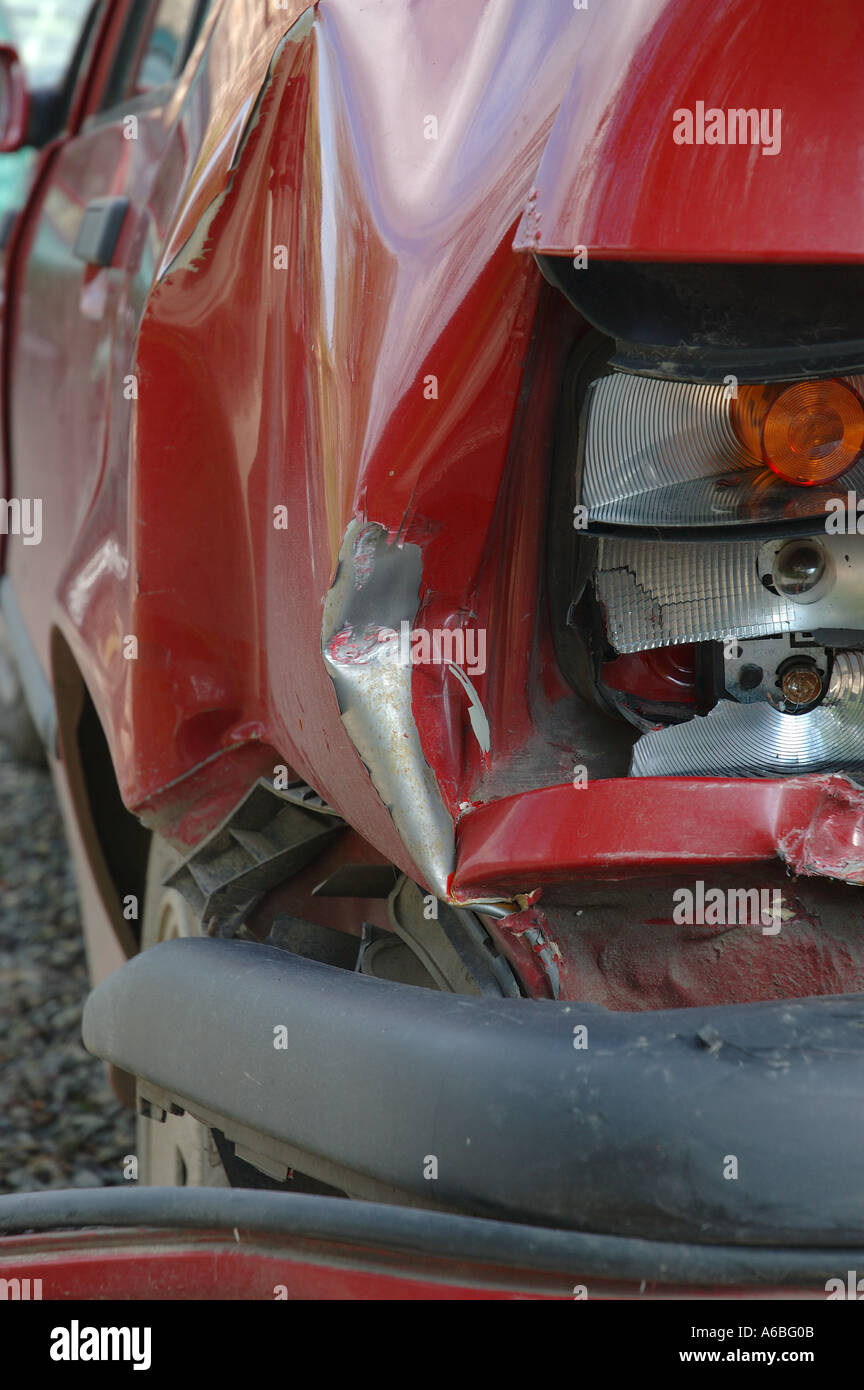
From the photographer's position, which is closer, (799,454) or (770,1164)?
(770,1164)

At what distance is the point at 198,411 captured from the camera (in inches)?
71.1

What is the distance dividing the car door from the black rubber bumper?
1.13 m

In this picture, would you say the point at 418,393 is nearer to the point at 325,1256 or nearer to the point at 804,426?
the point at 804,426

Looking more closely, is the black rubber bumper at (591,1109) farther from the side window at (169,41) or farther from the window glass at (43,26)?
the window glass at (43,26)

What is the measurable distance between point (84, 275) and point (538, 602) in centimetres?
157

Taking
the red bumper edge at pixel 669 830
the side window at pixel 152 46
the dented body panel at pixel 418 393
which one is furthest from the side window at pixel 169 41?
the red bumper edge at pixel 669 830

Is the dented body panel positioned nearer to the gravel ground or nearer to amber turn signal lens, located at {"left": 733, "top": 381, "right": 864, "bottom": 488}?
amber turn signal lens, located at {"left": 733, "top": 381, "right": 864, "bottom": 488}

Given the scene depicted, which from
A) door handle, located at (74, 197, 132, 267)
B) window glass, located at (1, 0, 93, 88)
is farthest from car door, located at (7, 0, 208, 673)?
window glass, located at (1, 0, 93, 88)

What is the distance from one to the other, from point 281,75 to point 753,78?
2.00 ft

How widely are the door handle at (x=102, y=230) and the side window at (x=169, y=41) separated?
13.1 inches

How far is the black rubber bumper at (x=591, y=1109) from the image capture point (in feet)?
3.77
